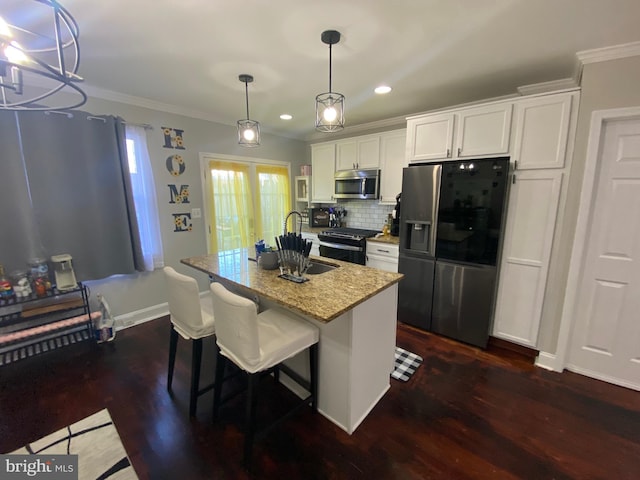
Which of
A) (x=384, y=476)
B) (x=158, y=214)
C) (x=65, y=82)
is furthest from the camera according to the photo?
(x=158, y=214)

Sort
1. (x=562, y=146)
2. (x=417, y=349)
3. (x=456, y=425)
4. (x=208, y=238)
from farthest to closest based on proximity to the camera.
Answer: (x=208, y=238) → (x=417, y=349) → (x=562, y=146) → (x=456, y=425)

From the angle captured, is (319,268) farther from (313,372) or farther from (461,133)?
(461,133)

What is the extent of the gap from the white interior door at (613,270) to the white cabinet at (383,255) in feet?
5.11

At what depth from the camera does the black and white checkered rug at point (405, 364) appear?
2266mm

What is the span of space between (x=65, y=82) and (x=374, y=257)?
302cm

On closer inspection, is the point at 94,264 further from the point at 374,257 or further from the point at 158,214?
the point at 374,257

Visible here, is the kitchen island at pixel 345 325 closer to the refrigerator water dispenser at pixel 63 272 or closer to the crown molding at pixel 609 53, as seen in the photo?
the refrigerator water dispenser at pixel 63 272

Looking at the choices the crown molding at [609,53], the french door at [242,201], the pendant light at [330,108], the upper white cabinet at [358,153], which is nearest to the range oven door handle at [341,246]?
the french door at [242,201]

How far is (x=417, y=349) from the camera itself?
104 inches

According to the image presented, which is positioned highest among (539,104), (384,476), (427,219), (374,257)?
(539,104)

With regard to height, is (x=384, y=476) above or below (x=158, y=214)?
below

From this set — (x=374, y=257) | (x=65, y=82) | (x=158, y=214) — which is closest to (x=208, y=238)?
(x=158, y=214)

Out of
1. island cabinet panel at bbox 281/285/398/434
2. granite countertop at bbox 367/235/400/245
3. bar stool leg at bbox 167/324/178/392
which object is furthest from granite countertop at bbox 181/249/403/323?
granite countertop at bbox 367/235/400/245

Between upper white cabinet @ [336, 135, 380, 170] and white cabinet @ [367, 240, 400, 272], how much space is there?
1.13 meters
